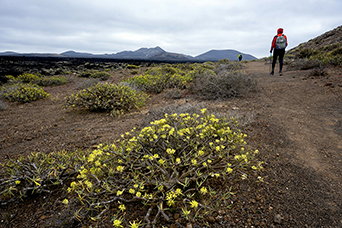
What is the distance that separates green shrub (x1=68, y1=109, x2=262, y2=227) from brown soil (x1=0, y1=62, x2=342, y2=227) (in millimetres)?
212

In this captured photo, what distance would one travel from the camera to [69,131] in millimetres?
3725

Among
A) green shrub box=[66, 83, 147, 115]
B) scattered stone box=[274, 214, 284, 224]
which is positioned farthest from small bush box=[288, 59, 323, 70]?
scattered stone box=[274, 214, 284, 224]

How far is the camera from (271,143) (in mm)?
2605

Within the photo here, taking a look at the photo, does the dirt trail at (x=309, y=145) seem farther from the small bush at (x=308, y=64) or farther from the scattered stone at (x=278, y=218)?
the small bush at (x=308, y=64)

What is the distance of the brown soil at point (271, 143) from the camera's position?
1489 mm

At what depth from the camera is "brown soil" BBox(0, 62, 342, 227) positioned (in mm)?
1489

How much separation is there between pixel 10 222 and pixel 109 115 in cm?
327

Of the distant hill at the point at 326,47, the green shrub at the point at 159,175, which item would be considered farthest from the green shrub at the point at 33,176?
the distant hill at the point at 326,47

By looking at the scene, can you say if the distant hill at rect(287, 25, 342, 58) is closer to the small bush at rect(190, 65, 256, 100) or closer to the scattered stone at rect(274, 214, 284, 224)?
the small bush at rect(190, 65, 256, 100)

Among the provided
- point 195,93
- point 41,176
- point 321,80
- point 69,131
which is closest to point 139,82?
point 195,93

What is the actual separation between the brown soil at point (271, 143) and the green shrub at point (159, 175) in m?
0.21

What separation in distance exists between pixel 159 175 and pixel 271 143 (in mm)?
1811

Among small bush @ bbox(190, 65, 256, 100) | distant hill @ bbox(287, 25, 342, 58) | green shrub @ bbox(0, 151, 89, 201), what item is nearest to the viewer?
green shrub @ bbox(0, 151, 89, 201)

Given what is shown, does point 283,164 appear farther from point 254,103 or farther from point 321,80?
point 321,80
